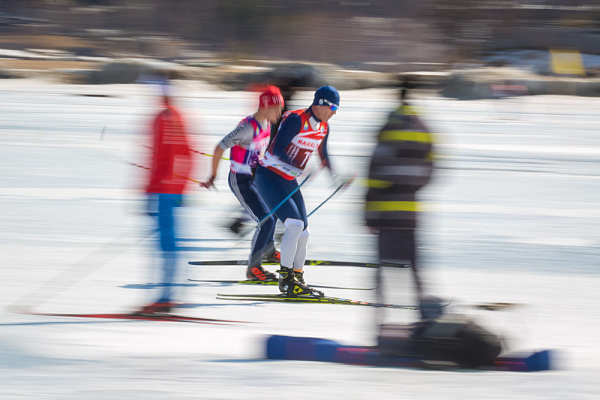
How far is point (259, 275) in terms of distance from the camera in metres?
5.27

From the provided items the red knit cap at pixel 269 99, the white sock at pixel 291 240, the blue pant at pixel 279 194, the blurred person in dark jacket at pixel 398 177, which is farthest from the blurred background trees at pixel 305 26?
the blurred person in dark jacket at pixel 398 177

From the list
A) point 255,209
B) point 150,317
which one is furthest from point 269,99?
point 150,317

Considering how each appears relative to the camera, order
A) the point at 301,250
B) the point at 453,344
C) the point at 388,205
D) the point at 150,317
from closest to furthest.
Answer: the point at 453,344 → the point at 388,205 → the point at 150,317 → the point at 301,250

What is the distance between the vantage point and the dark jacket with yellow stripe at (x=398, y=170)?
357cm

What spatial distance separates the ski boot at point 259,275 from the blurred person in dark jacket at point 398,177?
1.67 metres

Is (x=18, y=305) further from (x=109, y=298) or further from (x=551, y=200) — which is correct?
(x=551, y=200)

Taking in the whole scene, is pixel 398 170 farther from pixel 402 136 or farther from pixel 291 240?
pixel 291 240

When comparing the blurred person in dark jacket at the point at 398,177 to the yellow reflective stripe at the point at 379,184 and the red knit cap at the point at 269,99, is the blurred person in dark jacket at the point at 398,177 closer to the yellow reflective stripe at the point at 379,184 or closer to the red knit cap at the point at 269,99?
the yellow reflective stripe at the point at 379,184

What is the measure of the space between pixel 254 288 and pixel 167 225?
1075 millimetres

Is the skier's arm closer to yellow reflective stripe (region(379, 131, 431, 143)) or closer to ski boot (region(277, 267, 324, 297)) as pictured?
ski boot (region(277, 267, 324, 297))

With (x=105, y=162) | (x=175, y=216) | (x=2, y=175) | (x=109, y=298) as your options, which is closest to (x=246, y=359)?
(x=175, y=216)

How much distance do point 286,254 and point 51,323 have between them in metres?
1.41

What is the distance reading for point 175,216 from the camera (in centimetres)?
430

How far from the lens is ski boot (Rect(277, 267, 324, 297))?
15.6 feet
